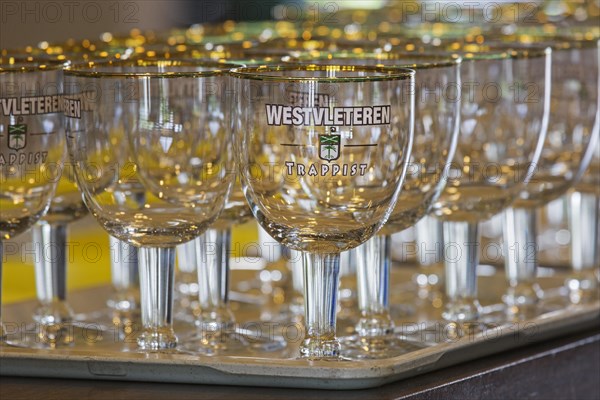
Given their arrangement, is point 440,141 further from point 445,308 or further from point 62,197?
point 62,197

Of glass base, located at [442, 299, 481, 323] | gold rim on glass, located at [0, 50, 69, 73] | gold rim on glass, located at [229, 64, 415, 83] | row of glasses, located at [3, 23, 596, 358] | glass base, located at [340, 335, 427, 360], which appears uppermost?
gold rim on glass, located at [0, 50, 69, 73]

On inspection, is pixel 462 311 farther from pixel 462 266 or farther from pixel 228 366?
pixel 228 366

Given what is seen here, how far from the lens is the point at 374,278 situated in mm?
860

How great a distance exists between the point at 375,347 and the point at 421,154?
0.39 feet

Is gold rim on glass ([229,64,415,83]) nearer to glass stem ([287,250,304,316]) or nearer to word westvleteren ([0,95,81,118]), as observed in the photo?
word westvleteren ([0,95,81,118])

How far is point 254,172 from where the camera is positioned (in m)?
0.71

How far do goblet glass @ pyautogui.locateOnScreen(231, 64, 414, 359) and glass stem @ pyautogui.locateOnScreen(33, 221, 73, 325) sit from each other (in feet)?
0.75

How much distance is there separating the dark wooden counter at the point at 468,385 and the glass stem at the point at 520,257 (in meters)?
0.10

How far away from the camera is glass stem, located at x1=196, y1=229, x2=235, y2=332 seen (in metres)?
0.88

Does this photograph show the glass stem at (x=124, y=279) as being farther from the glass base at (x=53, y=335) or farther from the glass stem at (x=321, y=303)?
the glass stem at (x=321, y=303)

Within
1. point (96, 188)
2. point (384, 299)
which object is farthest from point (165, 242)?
point (384, 299)

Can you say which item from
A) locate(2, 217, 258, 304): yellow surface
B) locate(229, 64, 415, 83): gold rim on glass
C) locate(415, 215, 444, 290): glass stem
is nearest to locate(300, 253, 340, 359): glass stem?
locate(229, 64, 415, 83): gold rim on glass

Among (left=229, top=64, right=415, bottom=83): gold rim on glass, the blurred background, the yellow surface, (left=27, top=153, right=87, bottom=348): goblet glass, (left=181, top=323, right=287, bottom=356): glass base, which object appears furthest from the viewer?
the blurred background

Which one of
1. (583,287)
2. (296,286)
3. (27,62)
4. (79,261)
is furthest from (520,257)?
(79,261)
